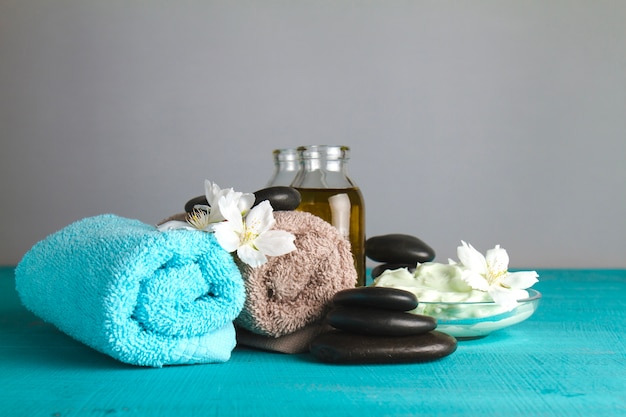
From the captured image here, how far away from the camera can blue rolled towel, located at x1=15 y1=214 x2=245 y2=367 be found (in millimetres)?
684

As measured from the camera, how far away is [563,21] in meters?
1.79

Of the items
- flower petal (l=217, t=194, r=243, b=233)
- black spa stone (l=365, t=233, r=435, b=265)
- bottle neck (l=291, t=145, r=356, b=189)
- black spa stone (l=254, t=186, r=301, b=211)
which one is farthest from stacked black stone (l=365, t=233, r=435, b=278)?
flower petal (l=217, t=194, r=243, b=233)

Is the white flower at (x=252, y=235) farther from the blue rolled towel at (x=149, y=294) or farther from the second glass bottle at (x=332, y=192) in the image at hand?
the second glass bottle at (x=332, y=192)

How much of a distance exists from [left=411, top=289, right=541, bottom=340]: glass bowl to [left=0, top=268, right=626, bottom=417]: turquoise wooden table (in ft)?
0.08

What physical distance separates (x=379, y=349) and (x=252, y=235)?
0.19 metres

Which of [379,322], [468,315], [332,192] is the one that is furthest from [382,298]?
[332,192]

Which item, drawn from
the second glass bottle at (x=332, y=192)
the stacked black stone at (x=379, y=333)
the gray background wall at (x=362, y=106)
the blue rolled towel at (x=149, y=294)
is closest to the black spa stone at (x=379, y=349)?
the stacked black stone at (x=379, y=333)

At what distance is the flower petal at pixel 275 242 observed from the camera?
2.49ft

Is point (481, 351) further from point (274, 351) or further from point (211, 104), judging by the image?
point (211, 104)

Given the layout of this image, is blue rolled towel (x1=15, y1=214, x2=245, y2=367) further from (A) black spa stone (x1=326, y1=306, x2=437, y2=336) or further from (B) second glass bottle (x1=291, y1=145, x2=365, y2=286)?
(B) second glass bottle (x1=291, y1=145, x2=365, y2=286)

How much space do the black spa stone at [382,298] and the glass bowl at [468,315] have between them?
6 centimetres

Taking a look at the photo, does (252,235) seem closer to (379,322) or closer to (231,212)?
(231,212)

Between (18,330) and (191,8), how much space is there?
1.13 m

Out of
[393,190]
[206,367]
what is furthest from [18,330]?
[393,190]
